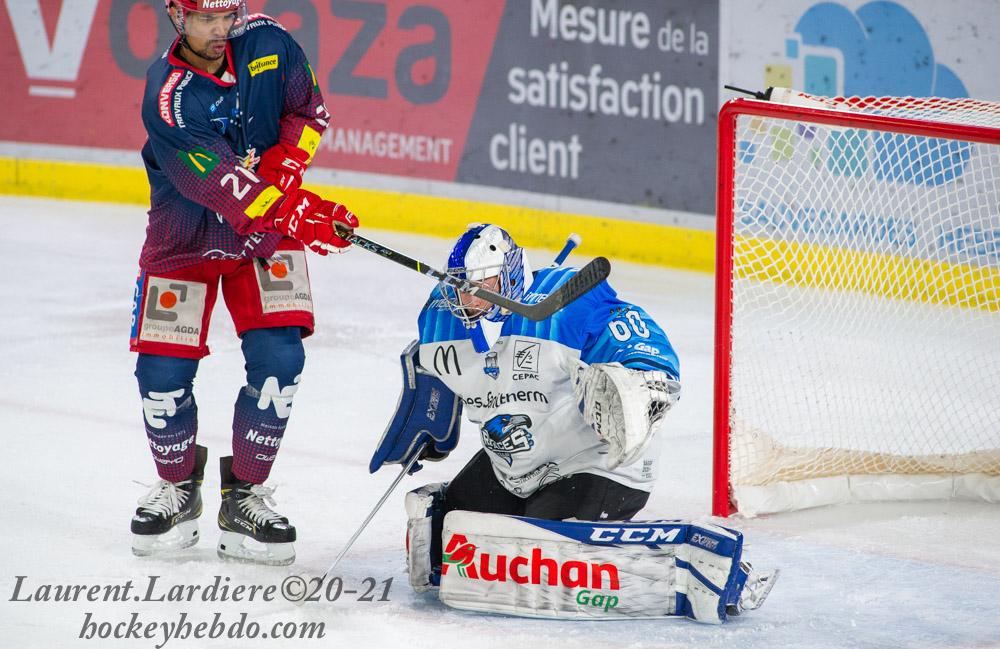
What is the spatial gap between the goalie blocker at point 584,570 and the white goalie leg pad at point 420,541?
0.10 m

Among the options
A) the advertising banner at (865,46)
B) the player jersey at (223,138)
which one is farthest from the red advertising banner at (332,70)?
the player jersey at (223,138)

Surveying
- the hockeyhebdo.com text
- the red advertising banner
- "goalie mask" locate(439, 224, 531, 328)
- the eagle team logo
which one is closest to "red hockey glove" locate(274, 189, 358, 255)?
"goalie mask" locate(439, 224, 531, 328)

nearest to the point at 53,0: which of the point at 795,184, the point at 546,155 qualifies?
the point at 546,155

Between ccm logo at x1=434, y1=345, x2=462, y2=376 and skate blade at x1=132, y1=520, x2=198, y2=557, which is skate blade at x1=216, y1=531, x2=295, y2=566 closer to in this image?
skate blade at x1=132, y1=520, x2=198, y2=557

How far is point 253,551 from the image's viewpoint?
297 centimetres

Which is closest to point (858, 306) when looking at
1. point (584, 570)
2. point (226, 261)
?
point (584, 570)

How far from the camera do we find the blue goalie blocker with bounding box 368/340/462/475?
2904 mm

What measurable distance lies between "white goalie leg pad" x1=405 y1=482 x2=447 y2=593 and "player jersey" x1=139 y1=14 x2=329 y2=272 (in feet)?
2.12

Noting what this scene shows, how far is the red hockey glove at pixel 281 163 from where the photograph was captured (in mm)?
2981

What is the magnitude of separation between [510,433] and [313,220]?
58cm

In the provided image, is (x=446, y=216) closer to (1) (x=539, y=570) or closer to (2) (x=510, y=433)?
(2) (x=510, y=433)

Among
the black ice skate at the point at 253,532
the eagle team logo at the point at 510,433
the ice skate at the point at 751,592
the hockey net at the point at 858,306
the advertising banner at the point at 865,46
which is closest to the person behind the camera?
the ice skate at the point at 751,592

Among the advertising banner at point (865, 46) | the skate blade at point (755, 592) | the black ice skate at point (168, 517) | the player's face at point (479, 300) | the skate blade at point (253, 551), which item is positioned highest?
the advertising banner at point (865, 46)

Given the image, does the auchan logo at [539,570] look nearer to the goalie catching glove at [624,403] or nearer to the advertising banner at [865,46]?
the goalie catching glove at [624,403]
